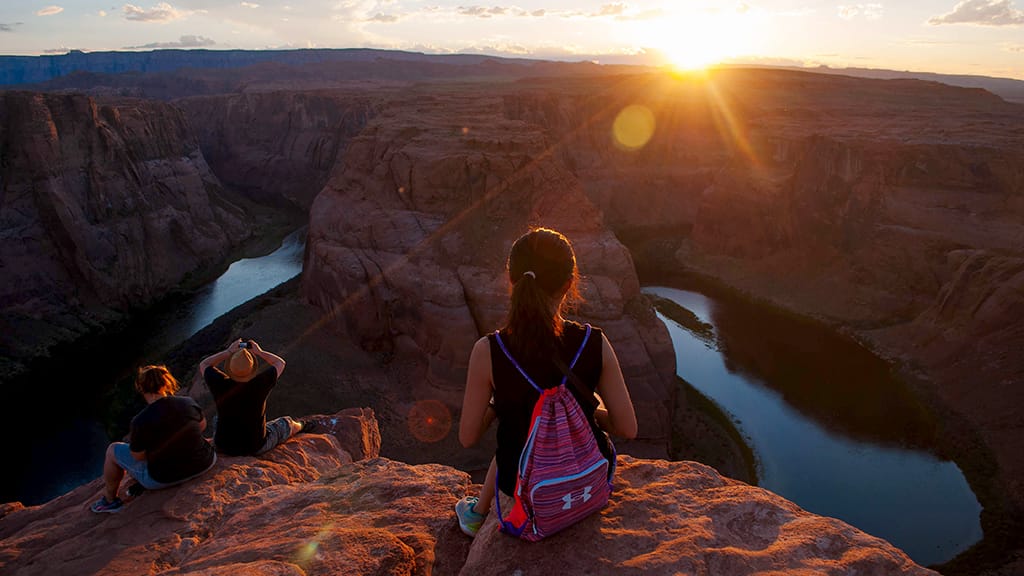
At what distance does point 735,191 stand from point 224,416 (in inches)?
1759

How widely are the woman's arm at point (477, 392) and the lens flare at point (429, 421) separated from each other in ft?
55.1

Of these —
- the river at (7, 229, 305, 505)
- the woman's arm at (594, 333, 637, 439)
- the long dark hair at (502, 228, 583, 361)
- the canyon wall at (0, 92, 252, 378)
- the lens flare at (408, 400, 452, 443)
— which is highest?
the long dark hair at (502, 228, 583, 361)

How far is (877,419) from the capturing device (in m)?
24.7

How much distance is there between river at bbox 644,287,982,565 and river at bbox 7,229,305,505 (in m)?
26.6

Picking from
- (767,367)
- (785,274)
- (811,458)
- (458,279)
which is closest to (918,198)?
(785,274)

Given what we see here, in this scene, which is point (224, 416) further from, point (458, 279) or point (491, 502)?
point (458, 279)

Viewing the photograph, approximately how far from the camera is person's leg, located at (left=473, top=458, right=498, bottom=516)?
4617 millimetres

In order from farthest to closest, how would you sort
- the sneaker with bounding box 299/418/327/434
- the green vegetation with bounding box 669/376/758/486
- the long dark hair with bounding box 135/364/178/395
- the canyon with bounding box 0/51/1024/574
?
the canyon with bounding box 0/51/1024/574 → the green vegetation with bounding box 669/376/758/486 → the sneaker with bounding box 299/418/327/434 → the long dark hair with bounding box 135/364/178/395

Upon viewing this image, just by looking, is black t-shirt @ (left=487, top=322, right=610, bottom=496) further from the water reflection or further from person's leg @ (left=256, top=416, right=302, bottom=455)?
the water reflection

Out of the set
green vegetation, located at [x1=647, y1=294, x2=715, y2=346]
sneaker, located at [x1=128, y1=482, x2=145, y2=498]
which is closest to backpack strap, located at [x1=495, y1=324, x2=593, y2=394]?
sneaker, located at [x1=128, y1=482, x2=145, y2=498]

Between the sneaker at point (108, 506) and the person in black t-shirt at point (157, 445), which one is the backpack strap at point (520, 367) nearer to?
the person in black t-shirt at point (157, 445)

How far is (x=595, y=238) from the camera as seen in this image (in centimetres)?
2350

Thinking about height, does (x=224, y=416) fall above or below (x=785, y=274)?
above

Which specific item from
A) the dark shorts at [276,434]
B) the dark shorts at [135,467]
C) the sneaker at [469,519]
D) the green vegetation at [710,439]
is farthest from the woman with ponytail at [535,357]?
the green vegetation at [710,439]
